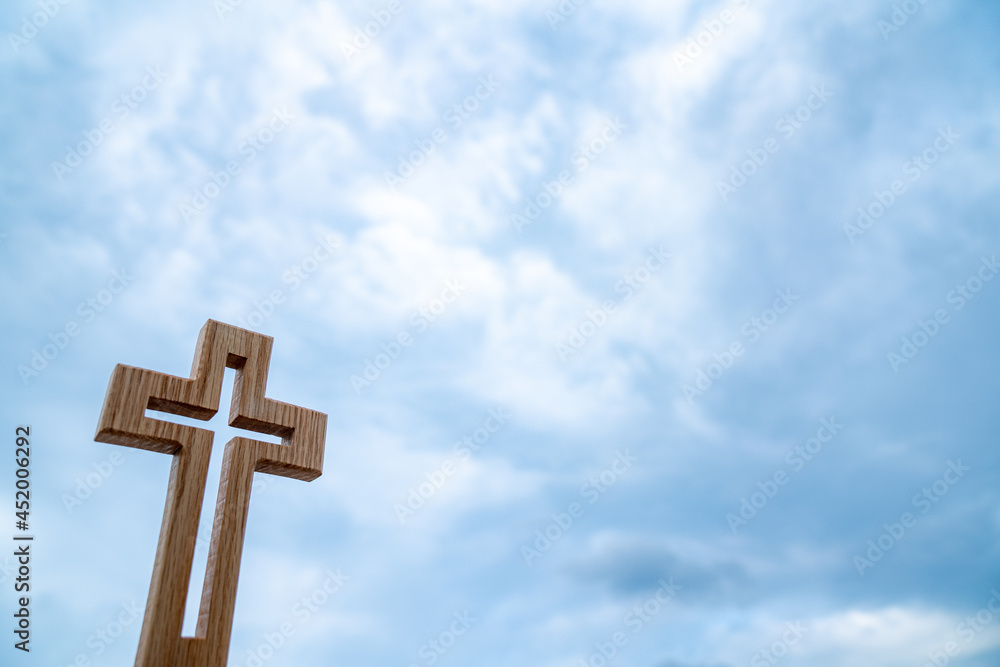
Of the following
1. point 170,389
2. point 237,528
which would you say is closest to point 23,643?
point 237,528

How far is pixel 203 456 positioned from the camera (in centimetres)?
309

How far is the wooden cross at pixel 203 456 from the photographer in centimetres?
285

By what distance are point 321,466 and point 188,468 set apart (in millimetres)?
650

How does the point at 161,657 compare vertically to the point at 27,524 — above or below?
below

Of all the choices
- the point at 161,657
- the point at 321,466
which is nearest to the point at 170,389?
the point at 321,466

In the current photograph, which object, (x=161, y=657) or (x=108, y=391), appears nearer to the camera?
(x=161, y=657)

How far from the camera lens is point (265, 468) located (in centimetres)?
338

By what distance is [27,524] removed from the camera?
3266 millimetres

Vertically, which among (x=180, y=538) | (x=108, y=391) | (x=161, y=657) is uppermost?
(x=108, y=391)

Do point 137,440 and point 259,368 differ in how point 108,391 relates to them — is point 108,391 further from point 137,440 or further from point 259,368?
point 259,368

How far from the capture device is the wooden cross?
2.85m

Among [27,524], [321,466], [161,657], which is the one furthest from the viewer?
[321,466]

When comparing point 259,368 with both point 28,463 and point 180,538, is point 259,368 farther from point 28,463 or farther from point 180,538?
point 28,463

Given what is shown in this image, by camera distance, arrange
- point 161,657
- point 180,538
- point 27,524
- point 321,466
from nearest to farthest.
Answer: point 161,657
point 180,538
point 27,524
point 321,466
